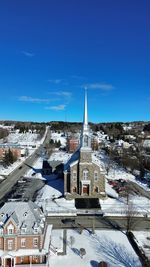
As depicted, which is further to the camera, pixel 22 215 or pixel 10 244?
pixel 22 215

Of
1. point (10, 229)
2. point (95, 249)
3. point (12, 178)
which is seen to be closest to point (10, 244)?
point (10, 229)

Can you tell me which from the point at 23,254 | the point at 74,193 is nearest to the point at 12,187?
the point at 74,193

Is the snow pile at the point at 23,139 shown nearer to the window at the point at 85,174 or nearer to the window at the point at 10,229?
the window at the point at 85,174

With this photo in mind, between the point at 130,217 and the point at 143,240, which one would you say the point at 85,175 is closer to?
the point at 130,217

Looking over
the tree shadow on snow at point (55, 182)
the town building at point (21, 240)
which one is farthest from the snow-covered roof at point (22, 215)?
the tree shadow on snow at point (55, 182)

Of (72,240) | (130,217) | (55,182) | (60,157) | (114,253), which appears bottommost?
(114,253)

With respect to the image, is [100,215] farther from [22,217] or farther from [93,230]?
[22,217]
